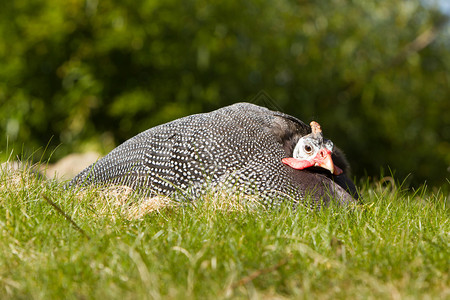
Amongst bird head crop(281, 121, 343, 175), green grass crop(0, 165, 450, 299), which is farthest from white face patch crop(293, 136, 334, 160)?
green grass crop(0, 165, 450, 299)

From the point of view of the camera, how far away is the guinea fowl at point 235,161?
3.14 meters

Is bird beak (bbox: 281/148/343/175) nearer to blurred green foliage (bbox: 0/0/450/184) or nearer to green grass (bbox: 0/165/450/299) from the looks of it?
green grass (bbox: 0/165/450/299)

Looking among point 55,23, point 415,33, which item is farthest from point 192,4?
point 415,33

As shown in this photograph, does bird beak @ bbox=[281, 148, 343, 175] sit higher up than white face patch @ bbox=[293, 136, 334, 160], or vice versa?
white face patch @ bbox=[293, 136, 334, 160]

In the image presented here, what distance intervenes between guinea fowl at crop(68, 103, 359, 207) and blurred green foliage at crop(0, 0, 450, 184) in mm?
2634

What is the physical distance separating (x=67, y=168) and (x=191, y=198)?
9.06 feet

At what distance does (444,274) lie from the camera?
6.87ft

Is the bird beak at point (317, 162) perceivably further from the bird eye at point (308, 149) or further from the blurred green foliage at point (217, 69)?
the blurred green foliage at point (217, 69)

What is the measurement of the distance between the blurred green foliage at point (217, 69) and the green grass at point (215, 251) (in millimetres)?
3376

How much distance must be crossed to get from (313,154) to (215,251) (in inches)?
51.6

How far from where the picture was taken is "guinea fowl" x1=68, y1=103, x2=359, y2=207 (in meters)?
3.14

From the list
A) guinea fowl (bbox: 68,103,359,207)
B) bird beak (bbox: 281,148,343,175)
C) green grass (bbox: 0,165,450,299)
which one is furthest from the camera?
bird beak (bbox: 281,148,343,175)

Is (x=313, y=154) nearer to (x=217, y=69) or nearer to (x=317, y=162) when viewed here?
(x=317, y=162)

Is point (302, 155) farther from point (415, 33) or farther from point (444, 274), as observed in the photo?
point (415, 33)
